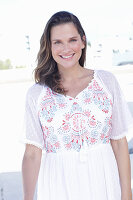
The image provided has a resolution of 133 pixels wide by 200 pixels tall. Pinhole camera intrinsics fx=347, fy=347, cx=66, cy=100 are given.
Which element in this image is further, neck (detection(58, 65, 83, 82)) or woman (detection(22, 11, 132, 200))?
neck (detection(58, 65, 83, 82))

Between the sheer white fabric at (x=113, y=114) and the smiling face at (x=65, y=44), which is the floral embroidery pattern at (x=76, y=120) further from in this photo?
the smiling face at (x=65, y=44)

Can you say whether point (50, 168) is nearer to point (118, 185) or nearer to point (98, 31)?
point (118, 185)

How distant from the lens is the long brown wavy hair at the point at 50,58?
1.51 m

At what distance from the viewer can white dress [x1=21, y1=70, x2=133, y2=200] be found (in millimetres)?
1426

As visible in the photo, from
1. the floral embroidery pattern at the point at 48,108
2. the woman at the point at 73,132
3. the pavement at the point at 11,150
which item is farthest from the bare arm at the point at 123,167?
the floral embroidery pattern at the point at 48,108

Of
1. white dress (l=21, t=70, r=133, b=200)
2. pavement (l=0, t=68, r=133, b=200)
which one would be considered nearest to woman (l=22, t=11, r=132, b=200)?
white dress (l=21, t=70, r=133, b=200)

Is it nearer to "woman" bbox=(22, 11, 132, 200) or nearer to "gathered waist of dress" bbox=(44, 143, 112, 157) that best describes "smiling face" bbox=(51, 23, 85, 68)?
"woman" bbox=(22, 11, 132, 200)

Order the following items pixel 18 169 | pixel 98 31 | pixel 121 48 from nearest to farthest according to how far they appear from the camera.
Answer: pixel 18 169, pixel 121 48, pixel 98 31

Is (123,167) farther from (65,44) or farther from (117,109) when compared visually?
(65,44)

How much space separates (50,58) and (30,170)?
520 mm

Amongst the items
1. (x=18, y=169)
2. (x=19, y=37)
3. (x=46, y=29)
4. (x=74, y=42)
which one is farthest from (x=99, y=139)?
(x=19, y=37)

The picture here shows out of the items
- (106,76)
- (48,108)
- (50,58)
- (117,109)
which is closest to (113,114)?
(117,109)

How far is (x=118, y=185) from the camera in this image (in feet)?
4.97

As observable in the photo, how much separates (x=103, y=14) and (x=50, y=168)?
86.9 ft
